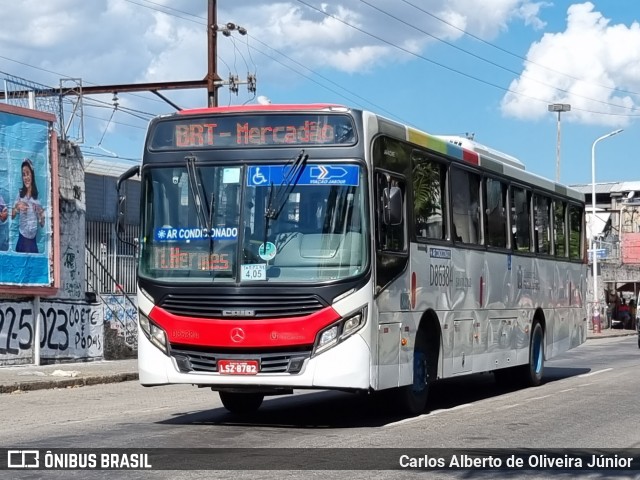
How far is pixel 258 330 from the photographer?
11430 millimetres

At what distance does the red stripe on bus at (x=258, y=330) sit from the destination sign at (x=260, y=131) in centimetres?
187

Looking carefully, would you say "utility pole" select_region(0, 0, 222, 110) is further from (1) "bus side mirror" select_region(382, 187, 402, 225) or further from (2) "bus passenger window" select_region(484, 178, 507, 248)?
(1) "bus side mirror" select_region(382, 187, 402, 225)

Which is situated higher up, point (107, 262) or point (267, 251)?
point (107, 262)

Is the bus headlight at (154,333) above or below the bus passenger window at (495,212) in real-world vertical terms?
below

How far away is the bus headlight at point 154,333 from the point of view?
11898mm

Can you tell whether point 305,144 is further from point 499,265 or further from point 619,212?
point 619,212

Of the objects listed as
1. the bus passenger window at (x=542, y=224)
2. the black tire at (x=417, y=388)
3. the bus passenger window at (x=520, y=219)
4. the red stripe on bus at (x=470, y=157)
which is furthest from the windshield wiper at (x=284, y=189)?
the bus passenger window at (x=542, y=224)

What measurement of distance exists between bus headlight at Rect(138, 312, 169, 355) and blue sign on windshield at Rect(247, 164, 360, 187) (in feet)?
5.98

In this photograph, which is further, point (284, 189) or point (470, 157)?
point (470, 157)

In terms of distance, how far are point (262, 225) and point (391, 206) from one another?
1.37 metres

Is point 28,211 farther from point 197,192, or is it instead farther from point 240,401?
point 197,192

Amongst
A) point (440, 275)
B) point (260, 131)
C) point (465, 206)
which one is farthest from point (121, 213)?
point (465, 206)

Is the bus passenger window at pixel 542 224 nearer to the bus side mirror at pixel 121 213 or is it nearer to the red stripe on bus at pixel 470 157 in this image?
Answer: the red stripe on bus at pixel 470 157

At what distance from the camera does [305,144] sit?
469 inches
